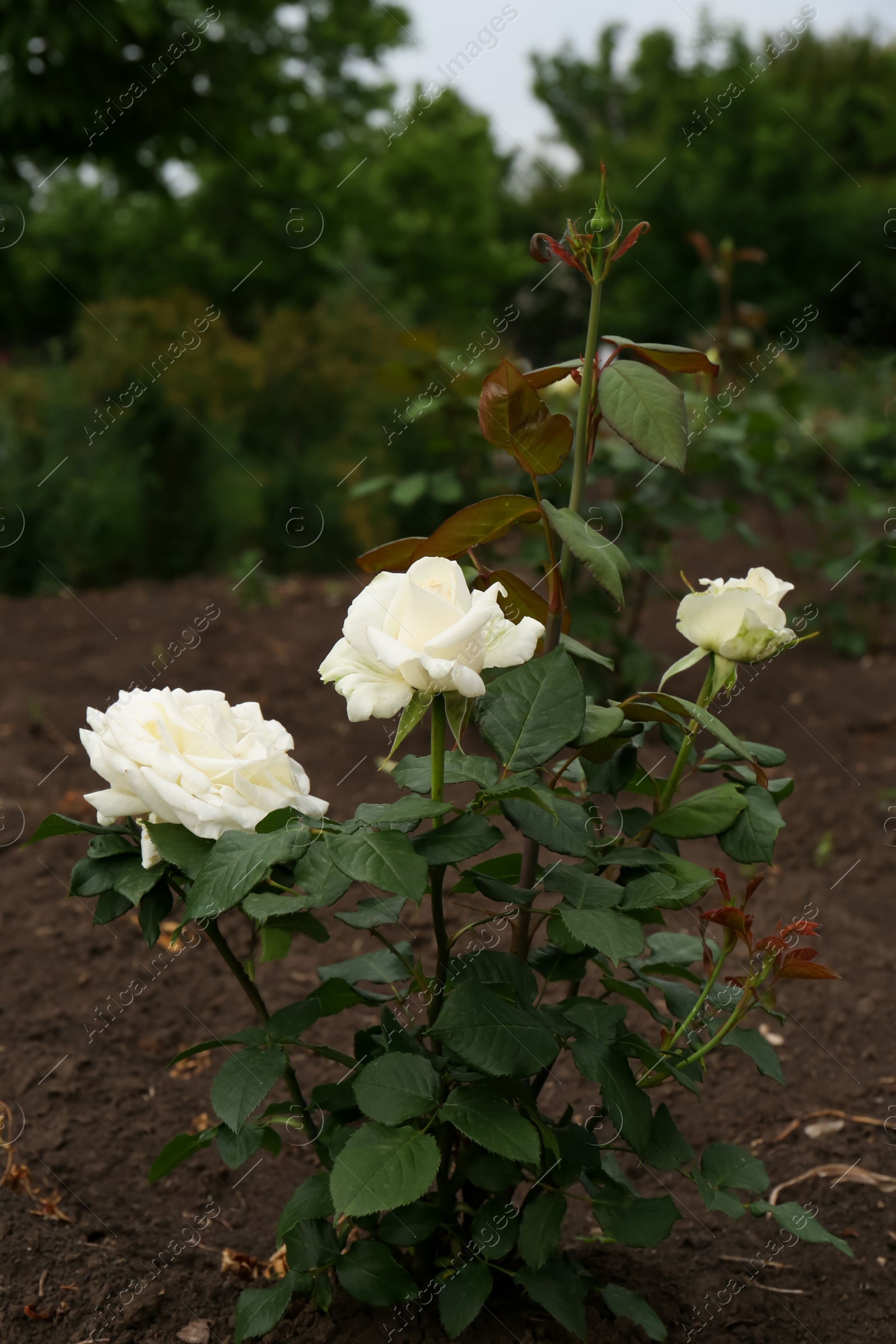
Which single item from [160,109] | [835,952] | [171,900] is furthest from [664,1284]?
[160,109]

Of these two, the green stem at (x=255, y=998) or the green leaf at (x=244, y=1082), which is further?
the green stem at (x=255, y=998)

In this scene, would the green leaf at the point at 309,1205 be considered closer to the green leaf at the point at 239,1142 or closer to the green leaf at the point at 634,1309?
the green leaf at the point at 239,1142

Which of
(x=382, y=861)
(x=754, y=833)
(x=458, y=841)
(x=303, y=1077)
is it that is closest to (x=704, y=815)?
(x=754, y=833)

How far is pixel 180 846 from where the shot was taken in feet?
3.52

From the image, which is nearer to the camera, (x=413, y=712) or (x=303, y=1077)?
(x=413, y=712)

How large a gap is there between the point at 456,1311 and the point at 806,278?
2341 cm

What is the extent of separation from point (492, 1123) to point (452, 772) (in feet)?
1.15

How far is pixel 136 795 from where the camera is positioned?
1096 mm

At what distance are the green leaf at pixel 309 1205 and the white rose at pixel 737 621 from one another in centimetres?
70

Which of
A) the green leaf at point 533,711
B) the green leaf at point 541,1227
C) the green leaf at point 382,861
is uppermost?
the green leaf at point 382,861

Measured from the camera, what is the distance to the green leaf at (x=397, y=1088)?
107 cm

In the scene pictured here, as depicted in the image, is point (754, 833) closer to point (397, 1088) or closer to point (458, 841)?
point (458, 841)

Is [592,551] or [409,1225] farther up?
[592,551]

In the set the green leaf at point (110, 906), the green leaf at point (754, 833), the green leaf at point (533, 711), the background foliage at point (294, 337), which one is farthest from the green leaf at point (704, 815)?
the background foliage at point (294, 337)
